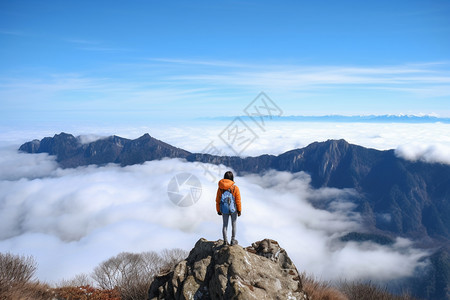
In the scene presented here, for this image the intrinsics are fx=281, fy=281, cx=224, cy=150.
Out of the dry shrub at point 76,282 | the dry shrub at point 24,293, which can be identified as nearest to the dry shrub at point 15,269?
the dry shrub at point 76,282

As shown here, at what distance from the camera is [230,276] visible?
1061cm

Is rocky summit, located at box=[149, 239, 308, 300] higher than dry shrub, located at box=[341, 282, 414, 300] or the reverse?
higher

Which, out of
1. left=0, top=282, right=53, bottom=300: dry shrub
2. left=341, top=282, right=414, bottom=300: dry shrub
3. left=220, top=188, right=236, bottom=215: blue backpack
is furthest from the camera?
left=341, top=282, right=414, bottom=300: dry shrub

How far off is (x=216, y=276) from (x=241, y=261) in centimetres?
113

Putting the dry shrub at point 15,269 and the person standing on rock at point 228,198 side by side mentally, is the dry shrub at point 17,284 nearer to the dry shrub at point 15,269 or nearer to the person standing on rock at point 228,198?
the dry shrub at point 15,269

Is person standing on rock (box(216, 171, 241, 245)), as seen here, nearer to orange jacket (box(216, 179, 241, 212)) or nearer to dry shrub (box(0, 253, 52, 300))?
orange jacket (box(216, 179, 241, 212))

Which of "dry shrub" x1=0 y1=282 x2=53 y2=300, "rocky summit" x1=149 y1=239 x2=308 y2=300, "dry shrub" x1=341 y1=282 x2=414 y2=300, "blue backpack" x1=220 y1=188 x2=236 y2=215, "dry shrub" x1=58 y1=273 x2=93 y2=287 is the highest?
"blue backpack" x1=220 y1=188 x2=236 y2=215

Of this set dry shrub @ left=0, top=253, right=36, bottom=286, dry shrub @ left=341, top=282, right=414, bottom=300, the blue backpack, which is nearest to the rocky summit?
the blue backpack

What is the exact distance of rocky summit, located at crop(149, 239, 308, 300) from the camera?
10398 millimetres

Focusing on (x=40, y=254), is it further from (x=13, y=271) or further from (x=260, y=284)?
(x=260, y=284)

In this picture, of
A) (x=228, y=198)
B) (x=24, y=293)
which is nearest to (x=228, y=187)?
(x=228, y=198)

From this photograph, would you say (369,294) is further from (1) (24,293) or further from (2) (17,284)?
(2) (17,284)

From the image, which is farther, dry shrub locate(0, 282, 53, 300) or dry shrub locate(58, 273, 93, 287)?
dry shrub locate(58, 273, 93, 287)

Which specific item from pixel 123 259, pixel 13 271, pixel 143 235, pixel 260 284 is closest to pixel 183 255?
pixel 123 259
